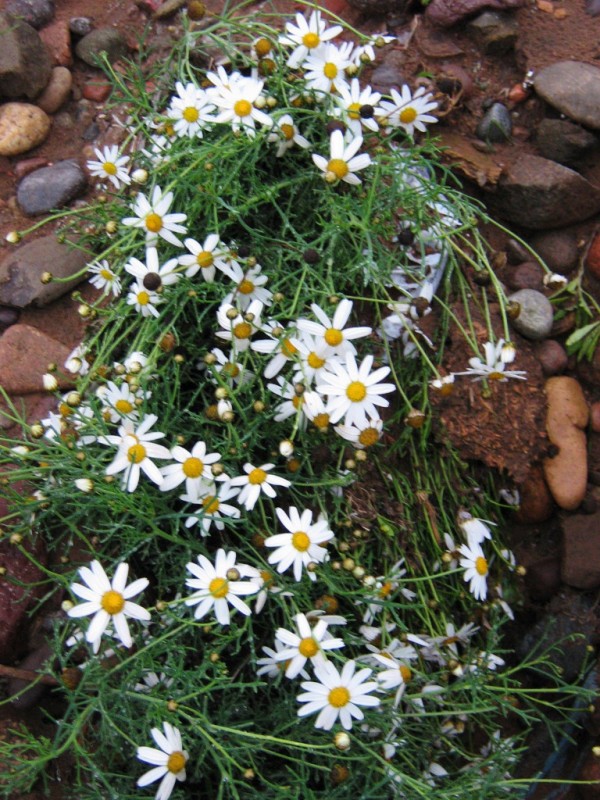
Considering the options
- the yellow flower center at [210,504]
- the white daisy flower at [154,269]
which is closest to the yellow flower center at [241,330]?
the white daisy flower at [154,269]

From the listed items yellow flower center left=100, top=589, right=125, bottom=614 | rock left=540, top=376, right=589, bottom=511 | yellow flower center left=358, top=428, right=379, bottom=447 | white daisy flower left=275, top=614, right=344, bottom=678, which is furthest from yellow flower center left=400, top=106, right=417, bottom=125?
yellow flower center left=100, top=589, right=125, bottom=614

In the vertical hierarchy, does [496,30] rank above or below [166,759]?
above

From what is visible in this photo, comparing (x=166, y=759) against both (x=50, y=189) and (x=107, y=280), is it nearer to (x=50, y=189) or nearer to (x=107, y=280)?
(x=107, y=280)

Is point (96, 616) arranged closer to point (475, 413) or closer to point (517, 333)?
point (475, 413)

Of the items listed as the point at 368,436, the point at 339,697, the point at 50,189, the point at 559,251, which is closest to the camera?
the point at 339,697

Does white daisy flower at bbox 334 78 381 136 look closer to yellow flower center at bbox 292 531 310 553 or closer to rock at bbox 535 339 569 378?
rock at bbox 535 339 569 378

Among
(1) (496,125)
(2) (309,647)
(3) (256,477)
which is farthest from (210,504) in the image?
(1) (496,125)

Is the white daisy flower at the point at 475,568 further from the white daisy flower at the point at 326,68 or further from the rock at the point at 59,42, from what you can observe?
the rock at the point at 59,42
